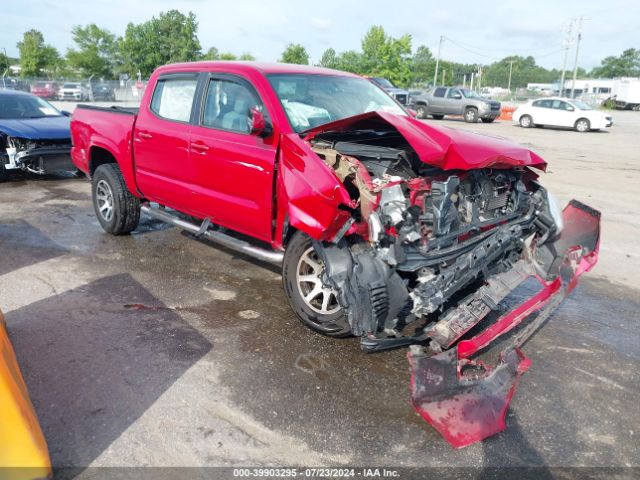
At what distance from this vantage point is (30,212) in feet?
24.1

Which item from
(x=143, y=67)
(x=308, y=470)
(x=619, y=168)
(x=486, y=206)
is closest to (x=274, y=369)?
(x=308, y=470)

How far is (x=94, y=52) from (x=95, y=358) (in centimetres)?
8095

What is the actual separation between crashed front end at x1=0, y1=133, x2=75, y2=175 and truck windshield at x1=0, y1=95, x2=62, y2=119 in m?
0.94

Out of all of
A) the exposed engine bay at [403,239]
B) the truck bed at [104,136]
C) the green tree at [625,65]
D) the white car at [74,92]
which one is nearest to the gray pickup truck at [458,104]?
the truck bed at [104,136]

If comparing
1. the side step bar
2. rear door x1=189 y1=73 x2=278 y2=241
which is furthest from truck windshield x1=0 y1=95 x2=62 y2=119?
rear door x1=189 y1=73 x2=278 y2=241

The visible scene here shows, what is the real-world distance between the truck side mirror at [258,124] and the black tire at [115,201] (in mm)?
2619

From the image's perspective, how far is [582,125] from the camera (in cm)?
2361

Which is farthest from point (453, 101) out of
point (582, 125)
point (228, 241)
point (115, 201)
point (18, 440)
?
point (18, 440)

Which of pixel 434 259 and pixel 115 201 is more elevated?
pixel 434 259

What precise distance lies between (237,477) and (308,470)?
0.35 metres

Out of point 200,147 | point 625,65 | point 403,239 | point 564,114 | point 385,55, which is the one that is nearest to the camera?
point 403,239

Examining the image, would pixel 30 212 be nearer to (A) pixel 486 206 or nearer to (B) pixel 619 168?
(A) pixel 486 206

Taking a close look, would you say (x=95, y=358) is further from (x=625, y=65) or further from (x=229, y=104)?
(x=625, y=65)

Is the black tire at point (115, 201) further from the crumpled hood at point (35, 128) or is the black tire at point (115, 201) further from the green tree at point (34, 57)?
the green tree at point (34, 57)
